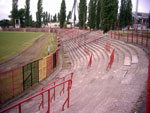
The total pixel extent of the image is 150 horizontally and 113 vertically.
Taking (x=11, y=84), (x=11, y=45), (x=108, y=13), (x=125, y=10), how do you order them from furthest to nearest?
(x=125, y=10)
(x=11, y=45)
(x=108, y=13)
(x=11, y=84)

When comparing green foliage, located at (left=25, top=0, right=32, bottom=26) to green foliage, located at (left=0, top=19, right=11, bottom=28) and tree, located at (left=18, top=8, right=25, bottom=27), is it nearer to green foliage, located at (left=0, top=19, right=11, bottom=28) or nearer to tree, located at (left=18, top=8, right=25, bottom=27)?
tree, located at (left=18, top=8, right=25, bottom=27)

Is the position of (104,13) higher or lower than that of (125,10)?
lower

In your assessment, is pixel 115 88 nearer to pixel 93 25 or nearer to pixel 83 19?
pixel 93 25

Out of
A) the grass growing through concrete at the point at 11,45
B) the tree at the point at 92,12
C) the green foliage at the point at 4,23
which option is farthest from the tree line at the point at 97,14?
the grass growing through concrete at the point at 11,45

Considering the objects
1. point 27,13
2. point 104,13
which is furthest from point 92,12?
point 27,13

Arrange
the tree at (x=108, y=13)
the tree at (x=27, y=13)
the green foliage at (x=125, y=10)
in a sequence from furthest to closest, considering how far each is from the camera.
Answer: the tree at (x=27, y=13) → the green foliage at (x=125, y=10) → the tree at (x=108, y=13)

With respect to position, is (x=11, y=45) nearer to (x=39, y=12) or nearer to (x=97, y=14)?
(x=97, y=14)

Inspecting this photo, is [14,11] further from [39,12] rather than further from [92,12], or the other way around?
[92,12]

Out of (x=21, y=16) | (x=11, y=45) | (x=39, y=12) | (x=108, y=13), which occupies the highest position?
(x=39, y=12)

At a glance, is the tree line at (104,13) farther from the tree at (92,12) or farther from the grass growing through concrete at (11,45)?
the grass growing through concrete at (11,45)

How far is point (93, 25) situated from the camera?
49656 mm

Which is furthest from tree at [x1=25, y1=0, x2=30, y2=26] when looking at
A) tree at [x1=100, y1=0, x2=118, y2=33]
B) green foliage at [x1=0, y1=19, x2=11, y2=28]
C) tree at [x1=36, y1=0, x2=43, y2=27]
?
tree at [x1=100, y1=0, x2=118, y2=33]

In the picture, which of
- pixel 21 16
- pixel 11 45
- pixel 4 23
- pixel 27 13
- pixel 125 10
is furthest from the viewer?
pixel 4 23

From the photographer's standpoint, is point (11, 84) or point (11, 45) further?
point (11, 45)
